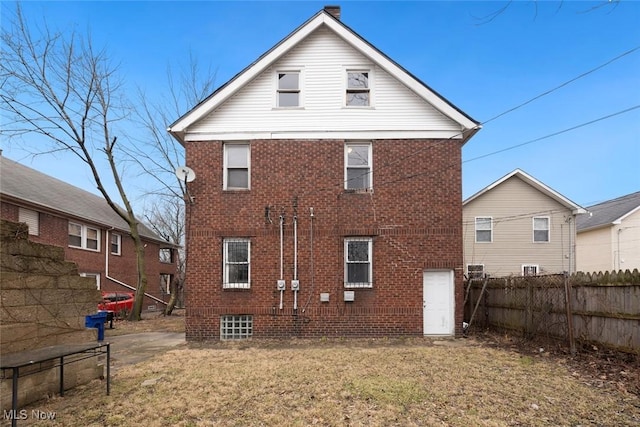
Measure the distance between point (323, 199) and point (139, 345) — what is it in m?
6.56

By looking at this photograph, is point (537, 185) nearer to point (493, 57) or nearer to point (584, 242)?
point (584, 242)

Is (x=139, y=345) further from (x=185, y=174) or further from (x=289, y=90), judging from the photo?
(x=289, y=90)

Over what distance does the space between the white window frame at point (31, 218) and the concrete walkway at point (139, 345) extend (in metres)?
8.78

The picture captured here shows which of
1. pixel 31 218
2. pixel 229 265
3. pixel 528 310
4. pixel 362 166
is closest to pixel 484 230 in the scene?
pixel 528 310

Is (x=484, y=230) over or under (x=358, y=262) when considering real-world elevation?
over

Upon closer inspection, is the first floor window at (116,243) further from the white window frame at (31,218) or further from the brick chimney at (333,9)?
the brick chimney at (333,9)

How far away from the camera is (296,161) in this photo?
1179 centimetres

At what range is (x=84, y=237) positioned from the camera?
21859 mm

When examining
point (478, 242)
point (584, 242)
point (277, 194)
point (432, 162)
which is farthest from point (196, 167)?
point (584, 242)

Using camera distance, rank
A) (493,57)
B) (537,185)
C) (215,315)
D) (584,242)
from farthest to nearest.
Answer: (584,242) < (537,185) < (215,315) < (493,57)

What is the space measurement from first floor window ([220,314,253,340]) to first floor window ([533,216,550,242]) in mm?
16926

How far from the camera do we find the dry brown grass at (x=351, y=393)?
Result: 5.26 m

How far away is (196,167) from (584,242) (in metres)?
26.1

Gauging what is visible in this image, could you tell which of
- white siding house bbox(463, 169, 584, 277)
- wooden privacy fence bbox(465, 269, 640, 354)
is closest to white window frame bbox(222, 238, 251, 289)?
wooden privacy fence bbox(465, 269, 640, 354)
